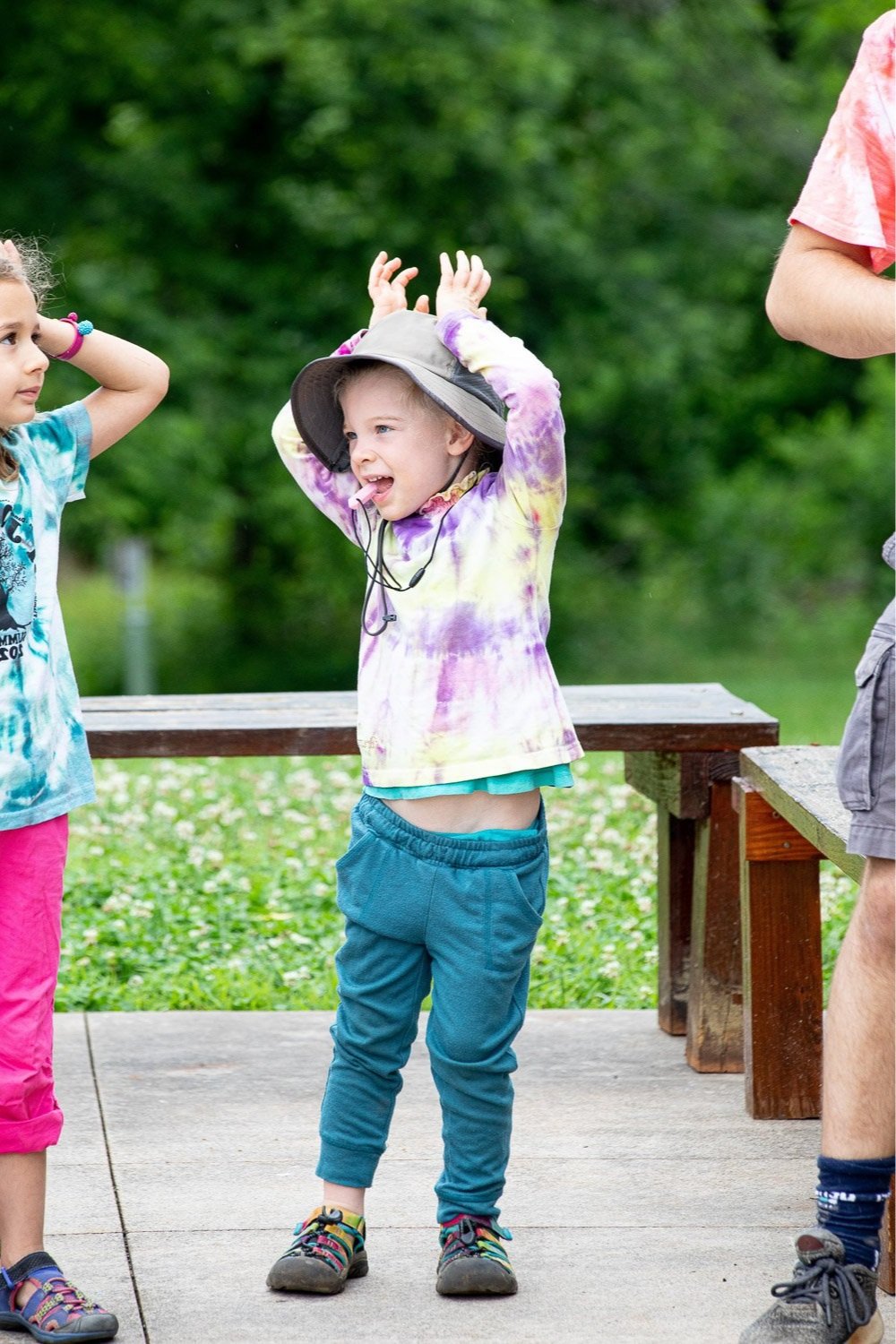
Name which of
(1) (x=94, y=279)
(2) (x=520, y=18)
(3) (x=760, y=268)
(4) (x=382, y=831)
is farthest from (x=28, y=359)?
(3) (x=760, y=268)

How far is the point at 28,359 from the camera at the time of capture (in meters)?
2.96

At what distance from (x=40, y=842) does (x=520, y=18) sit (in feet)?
43.7

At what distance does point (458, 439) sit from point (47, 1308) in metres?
1.57

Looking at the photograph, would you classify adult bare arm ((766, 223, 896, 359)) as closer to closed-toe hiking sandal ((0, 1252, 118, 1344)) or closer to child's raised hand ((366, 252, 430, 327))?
child's raised hand ((366, 252, 430, 327))

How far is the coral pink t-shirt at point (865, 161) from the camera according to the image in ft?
8.82

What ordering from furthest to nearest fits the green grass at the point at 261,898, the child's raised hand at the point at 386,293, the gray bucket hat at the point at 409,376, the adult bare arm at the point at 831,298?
the green grass at the point at 261,898, the child's raised hand at the point at 386,293, the gray bucket hat at the point at 409,376, the adult bare arm at the point at 831,298

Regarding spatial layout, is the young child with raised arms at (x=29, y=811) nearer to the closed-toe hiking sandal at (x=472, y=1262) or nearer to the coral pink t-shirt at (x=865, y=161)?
the closed-toe hiking sandal at (x=472, y=1262)

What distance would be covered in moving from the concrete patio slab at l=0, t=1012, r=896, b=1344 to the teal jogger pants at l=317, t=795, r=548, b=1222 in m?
0.24

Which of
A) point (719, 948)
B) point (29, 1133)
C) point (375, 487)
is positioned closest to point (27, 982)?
point (29, 1133)

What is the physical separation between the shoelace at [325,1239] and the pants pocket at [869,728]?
1.17 m

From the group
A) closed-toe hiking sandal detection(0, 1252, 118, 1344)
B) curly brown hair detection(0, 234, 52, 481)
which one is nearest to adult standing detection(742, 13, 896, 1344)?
closed-toe hiking sandal detection(0, 1252, 118, 1344)

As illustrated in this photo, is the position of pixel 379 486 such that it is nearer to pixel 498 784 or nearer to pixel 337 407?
pixel 337 407

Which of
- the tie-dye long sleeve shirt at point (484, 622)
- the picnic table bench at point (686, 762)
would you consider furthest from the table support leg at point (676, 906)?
the tie-dye long sleeve shirt at point (484, 622)

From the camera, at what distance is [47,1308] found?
2.89 meters
